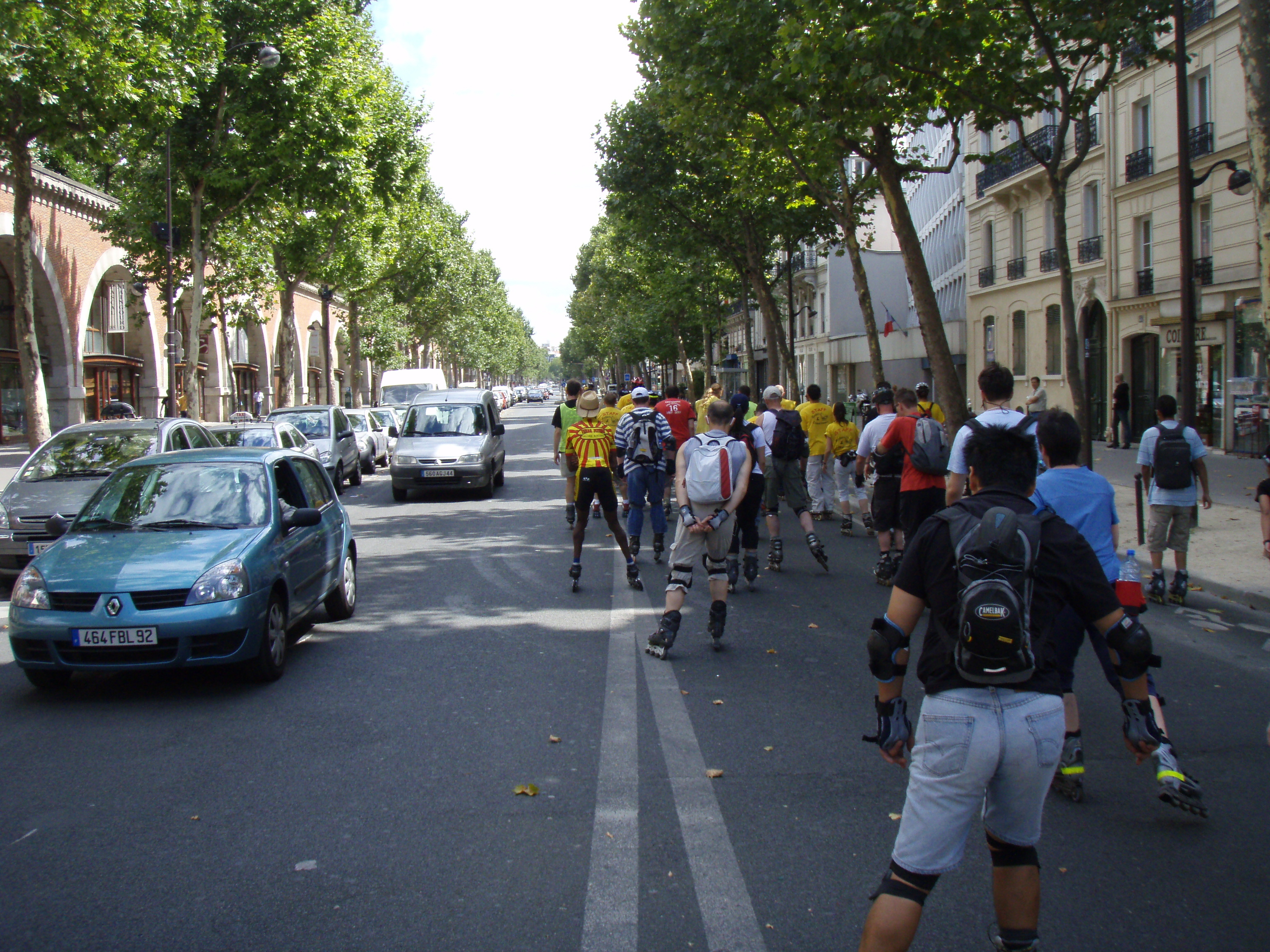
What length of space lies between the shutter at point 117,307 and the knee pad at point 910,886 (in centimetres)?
3814

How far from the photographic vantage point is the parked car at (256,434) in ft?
53.2

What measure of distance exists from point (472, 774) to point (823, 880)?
1.83 metres

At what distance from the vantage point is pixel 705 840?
4.28 meters

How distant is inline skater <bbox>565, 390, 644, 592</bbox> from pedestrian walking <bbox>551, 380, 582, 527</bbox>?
2759 mm

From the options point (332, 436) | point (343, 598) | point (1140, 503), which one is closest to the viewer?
point (343, 598)

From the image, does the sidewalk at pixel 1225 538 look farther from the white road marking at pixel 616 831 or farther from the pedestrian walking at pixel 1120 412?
the white road marking at pixel 616 831

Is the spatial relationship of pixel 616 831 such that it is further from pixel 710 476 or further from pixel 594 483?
pixel 594 483

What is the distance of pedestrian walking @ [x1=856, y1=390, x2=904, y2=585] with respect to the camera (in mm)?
10039

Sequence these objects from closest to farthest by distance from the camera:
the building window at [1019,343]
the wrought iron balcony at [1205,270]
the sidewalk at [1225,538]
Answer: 1. the sidewalk at [1225,538]
2. the wrought iron balcony at [1205,270]
3. the building window at [1019,343]

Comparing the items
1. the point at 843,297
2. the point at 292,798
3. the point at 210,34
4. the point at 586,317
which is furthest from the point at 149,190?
the point at 586,317

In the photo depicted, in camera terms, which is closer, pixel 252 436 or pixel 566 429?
pixel 566 429

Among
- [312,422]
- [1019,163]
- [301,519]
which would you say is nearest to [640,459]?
[301,519]

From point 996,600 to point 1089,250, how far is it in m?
29.5

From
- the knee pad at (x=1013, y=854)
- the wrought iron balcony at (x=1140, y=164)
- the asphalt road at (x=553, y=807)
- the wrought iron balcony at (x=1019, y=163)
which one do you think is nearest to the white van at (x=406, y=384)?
the wrought iron balcony at (x=1019, y=163)
